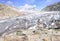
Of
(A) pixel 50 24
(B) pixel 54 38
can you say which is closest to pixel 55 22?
(A) pixel 50 24

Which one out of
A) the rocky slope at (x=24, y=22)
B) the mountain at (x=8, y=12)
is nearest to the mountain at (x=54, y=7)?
the rocky slope at (x=24, y=22)

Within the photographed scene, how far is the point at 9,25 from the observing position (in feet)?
3.95

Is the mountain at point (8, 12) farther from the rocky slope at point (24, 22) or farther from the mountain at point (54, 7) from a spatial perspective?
the mountain at point (54, 7)

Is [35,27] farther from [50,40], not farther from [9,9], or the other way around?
[9,9]

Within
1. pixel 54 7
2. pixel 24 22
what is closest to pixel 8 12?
pixel 24 22

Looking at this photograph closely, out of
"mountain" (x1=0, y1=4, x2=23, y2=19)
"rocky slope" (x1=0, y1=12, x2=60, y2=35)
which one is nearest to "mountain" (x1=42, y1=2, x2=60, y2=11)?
"rocky slope" (x1=0, y1=12, x2=60, y2=35)

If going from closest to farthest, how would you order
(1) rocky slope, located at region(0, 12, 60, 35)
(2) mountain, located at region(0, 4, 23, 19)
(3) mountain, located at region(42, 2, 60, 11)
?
(1) rocky slope, located at region(0, 12, 60, 35) < (2) mountain, located at region(0, 4, 23, 19) < (3) mountain, located at region(42, 2, 60, 11)

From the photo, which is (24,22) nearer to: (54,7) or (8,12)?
(8,12)

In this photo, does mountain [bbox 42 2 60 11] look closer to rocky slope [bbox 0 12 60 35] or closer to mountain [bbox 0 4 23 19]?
rocky slope [bbox 0 12 60 35]

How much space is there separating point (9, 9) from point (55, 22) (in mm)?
700

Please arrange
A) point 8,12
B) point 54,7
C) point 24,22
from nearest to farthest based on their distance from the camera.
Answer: point 24,22
point 8,12
point 54,7

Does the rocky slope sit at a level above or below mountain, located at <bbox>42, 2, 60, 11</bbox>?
below

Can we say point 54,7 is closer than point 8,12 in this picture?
No

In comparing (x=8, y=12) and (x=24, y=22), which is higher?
(x=8, y=12)
